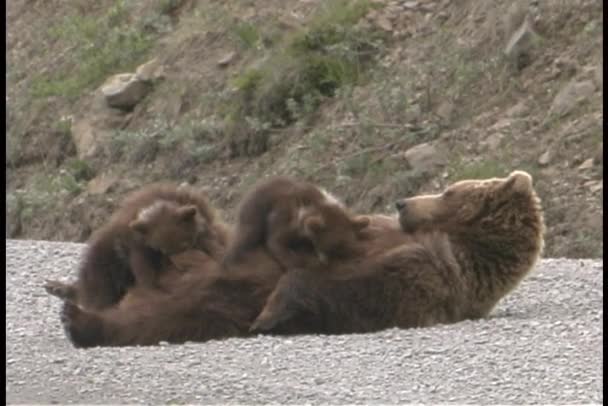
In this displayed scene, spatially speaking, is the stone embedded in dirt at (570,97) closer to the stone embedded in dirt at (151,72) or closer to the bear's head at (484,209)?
the stone embedded in dirt at (151,72)

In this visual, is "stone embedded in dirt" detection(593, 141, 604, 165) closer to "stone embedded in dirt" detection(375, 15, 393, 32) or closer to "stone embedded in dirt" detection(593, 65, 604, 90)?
"stone embedded in dirt" detection(593, 65, 604, 90)

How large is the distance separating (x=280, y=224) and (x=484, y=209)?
3.52 feet

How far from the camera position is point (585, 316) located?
965cm

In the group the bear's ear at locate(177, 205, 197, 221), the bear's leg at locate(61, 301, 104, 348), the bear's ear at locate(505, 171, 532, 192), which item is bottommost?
the bear's leg at locate(61, 301, 104, 348)

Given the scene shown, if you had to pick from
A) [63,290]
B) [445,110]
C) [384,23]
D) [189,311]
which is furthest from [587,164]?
[189,311]

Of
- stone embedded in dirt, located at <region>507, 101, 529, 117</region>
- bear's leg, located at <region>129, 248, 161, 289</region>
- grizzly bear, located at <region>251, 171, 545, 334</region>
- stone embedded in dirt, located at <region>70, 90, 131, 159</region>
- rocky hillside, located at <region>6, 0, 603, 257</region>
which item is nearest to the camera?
grizzly bear, located at <region>251, 171, 545, 334</region>

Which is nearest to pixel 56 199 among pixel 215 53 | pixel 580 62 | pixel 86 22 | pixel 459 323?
pixel 215 53

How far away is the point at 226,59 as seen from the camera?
68.6 feet

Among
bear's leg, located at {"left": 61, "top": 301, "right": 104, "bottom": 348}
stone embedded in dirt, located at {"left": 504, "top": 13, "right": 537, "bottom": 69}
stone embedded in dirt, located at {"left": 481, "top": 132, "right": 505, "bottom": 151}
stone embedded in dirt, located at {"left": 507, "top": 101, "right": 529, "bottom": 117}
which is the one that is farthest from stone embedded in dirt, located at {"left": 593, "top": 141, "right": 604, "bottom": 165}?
bear's leg, located at {"left": 61, "top": 301, "right": 104, "bottom": 348}

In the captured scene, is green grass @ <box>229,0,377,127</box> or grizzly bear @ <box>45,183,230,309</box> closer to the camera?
grizzly bear @ <box>45,183,230,309</box>

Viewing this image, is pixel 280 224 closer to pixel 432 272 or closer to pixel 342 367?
pixel 432 272

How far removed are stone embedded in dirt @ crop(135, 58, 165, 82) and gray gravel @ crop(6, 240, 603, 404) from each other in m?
11.6

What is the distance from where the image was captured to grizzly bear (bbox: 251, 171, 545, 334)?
910cm

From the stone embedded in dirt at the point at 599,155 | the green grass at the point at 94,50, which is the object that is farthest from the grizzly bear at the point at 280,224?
the green grass at the point at 94,50
